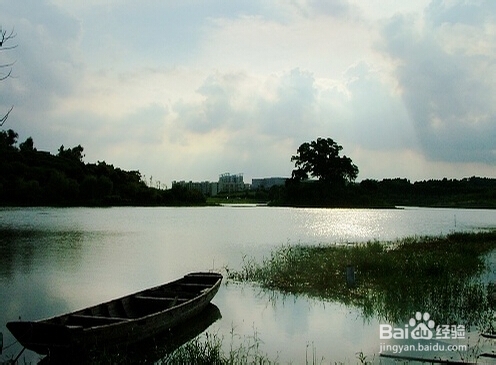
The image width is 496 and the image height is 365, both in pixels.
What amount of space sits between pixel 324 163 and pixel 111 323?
109903 mm

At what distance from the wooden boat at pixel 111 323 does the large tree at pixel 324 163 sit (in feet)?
341

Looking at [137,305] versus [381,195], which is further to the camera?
[381,195]

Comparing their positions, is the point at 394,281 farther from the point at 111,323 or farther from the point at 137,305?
the point at 111,323

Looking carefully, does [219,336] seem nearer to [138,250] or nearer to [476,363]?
[476,363]

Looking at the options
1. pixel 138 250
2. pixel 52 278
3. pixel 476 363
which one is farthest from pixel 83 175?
pixel 476 363

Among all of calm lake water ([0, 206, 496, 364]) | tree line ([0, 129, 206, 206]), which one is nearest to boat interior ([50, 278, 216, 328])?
calm lake water ([0, 206, 496, 364])

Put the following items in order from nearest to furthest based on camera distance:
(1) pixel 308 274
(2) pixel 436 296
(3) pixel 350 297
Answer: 1. (2) pixel 436 296
2. (3) pixel 350 297
3. (1) pixel 308 274

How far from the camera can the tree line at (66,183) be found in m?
110

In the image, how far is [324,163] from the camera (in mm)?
119250

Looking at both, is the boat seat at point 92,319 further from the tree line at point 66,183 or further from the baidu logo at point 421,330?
the tree line at point 66,183

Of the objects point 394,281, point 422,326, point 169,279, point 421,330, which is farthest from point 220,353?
point 169,279

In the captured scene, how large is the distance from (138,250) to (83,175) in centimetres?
9259

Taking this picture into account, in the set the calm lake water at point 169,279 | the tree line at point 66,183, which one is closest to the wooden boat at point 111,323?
the calm lake water at point 169,279

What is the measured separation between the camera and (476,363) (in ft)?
32.9
